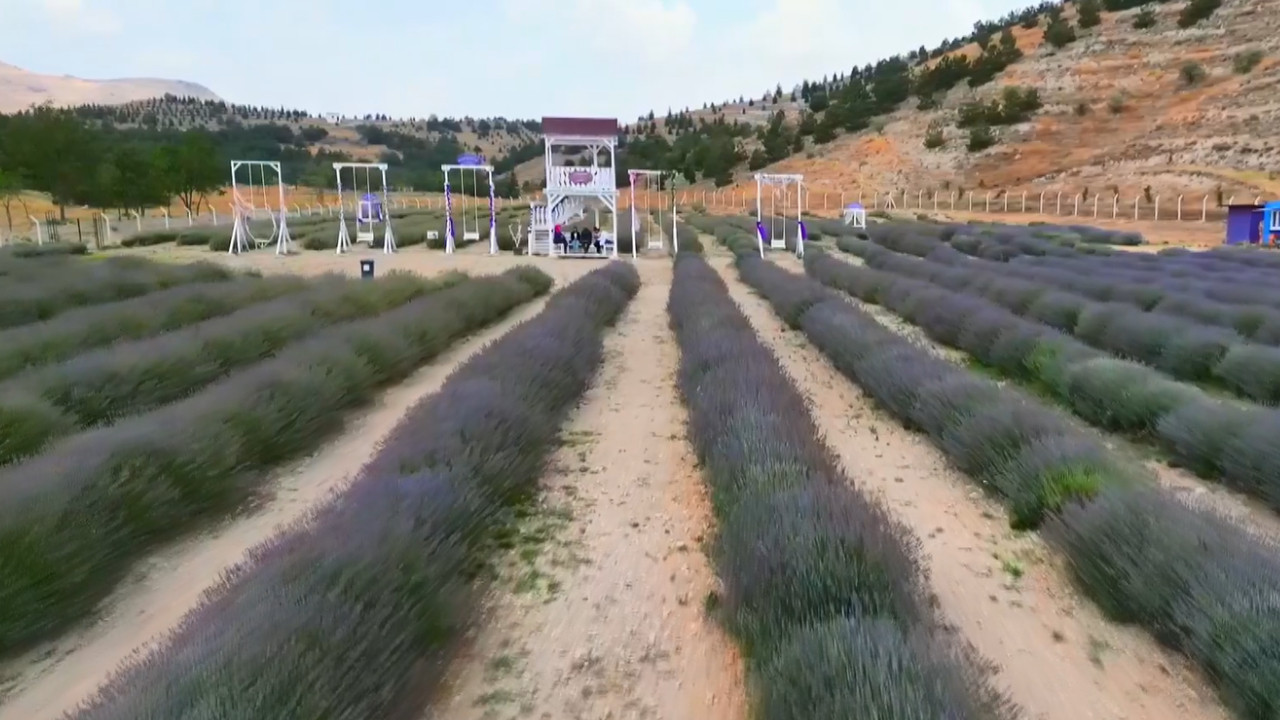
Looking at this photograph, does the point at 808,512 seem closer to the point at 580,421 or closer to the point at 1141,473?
the point at 1141,473

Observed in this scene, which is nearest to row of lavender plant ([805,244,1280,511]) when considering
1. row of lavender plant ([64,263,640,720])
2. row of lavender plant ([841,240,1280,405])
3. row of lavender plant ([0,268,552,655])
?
row of lavender plant ([841,240,1280,405])

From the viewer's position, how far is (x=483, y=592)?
12.8 feet

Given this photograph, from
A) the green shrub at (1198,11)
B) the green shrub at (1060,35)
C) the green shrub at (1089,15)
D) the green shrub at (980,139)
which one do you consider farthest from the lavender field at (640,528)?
the green shrub at (1089,15)

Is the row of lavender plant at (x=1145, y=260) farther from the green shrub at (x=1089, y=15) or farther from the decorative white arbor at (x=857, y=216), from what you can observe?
the green shrub at (x=1089, y=15)

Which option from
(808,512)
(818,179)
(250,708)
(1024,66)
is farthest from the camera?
(1024,66)

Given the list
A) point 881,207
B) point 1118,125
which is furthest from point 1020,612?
point 1118,125

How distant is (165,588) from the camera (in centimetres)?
404

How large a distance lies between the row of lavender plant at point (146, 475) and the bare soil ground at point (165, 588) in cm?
13

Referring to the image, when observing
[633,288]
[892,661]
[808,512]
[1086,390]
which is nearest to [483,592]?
[808,512]

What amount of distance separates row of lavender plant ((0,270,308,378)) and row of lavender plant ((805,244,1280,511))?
8.48 meters

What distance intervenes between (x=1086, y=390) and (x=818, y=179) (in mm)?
48557

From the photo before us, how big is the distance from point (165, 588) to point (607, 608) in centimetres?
201

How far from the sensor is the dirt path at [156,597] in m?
3.21

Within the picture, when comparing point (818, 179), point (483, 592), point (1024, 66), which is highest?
point (1024, 66)
